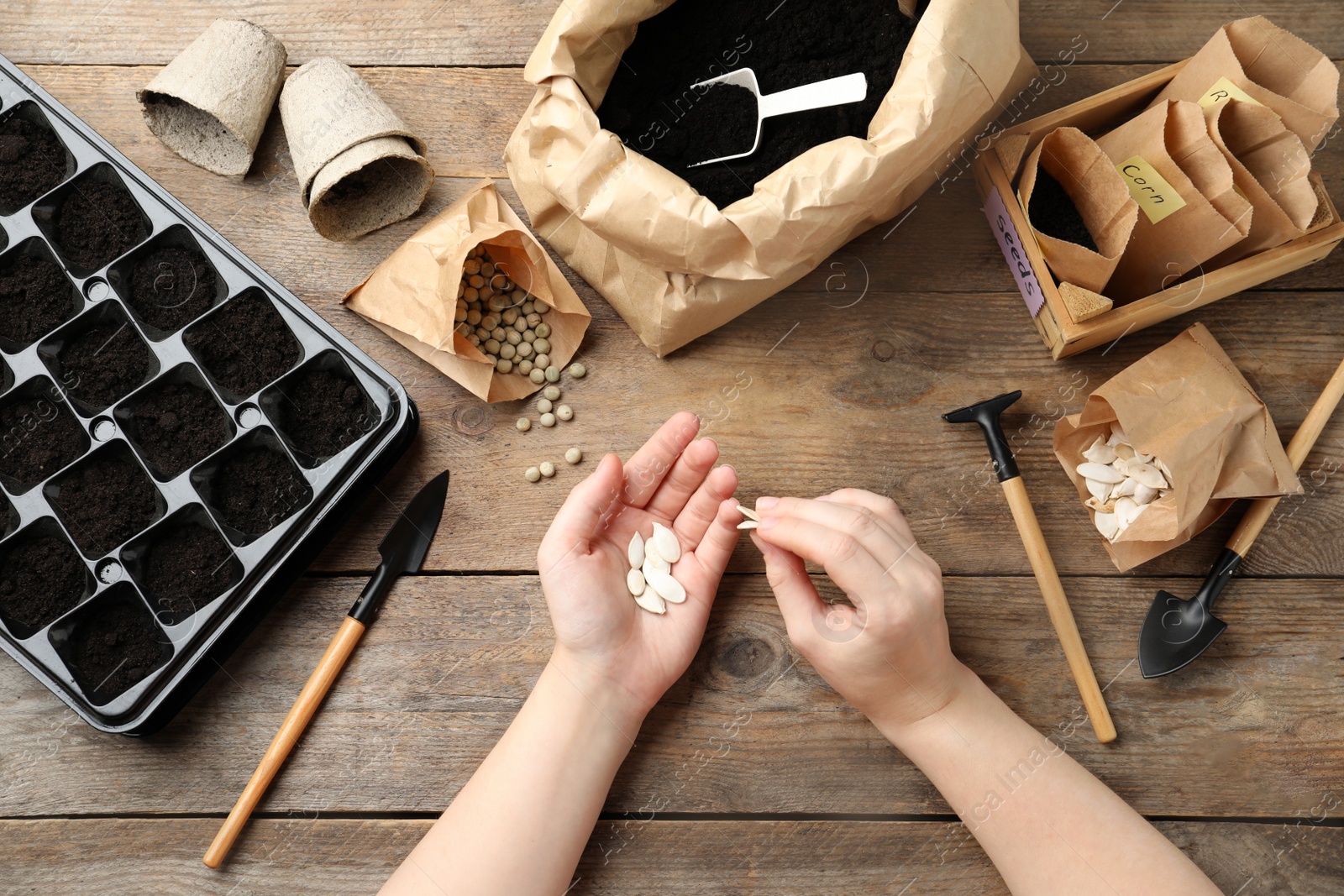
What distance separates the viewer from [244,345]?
96 cm

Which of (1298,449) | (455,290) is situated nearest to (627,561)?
(455,290)

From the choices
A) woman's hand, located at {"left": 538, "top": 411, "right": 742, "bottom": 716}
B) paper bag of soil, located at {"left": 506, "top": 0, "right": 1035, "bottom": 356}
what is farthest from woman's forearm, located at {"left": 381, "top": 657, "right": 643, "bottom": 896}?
paper bag of soil, located at {"left": 506, "top": 0, "right": 1035, "bottom": 356}

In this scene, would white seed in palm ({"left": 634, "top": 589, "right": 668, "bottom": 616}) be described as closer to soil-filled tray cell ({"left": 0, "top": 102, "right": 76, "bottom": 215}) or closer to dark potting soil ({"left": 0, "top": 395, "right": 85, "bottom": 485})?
dark potting soil ({"left": 0, "top": 395, "right": 85, "bottom": 485})

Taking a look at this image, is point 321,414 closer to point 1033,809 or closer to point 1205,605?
point 1033,809

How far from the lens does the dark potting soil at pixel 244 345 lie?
958 mm

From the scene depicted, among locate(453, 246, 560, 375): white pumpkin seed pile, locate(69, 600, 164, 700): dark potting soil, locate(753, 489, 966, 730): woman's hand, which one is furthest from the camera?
locate(453, 246, 560, 375): white pumpkin seed pile

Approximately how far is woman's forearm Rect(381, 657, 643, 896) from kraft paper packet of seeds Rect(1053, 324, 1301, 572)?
2.08 ft

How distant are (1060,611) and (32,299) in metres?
1.31

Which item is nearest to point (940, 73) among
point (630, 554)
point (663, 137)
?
point (663, 137)

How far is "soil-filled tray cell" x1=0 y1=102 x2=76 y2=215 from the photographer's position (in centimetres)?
100

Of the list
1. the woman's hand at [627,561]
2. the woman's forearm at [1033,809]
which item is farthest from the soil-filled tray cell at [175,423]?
the woman's forearm at [1033,809]

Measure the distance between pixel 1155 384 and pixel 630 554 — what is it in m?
0.65

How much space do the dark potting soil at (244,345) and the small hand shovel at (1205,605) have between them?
1100 mm

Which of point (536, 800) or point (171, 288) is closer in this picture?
point (536, 800)
